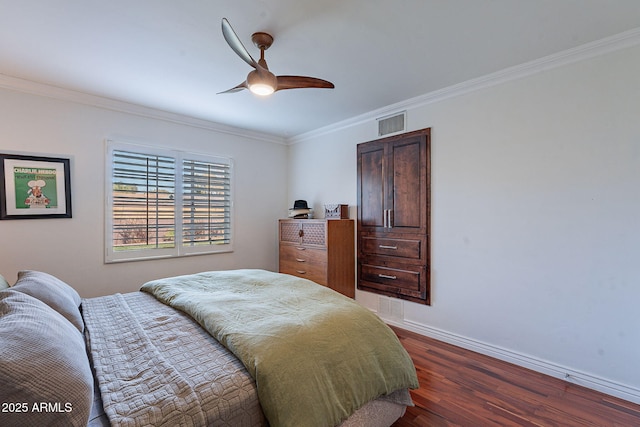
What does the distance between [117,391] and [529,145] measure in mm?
3181

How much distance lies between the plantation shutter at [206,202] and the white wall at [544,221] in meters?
2.67

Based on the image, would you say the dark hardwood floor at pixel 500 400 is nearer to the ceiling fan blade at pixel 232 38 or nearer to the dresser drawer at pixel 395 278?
the dresser drawer at pixel 395 278

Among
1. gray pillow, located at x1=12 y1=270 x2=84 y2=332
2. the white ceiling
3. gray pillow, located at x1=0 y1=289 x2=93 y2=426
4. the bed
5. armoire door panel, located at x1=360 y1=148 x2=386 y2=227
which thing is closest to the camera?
gray pillow, located at x1=0 y1=289 x2=93 y2=426

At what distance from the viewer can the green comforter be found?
121cm

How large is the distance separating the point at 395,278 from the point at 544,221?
1.57m

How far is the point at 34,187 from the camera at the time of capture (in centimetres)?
288

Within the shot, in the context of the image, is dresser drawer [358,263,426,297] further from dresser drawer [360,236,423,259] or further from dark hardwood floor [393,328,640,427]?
dark hardwood floor [393,328,640,427]

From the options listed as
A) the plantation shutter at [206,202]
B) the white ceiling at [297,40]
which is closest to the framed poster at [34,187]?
the white ceiling at [297,40]

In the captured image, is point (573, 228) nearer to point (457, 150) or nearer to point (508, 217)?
point (508, 217)

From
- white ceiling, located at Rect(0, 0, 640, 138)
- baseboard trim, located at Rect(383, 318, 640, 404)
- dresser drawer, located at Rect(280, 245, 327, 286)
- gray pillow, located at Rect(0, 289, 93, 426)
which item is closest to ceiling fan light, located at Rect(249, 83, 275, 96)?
white ceiling, located at Rect(0, 0, 640, 138)

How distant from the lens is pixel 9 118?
9.17ft

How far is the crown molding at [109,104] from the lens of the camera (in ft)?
9.21

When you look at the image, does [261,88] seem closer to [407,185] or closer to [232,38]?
[232,38]

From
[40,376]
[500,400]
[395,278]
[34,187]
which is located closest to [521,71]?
[395,278]
